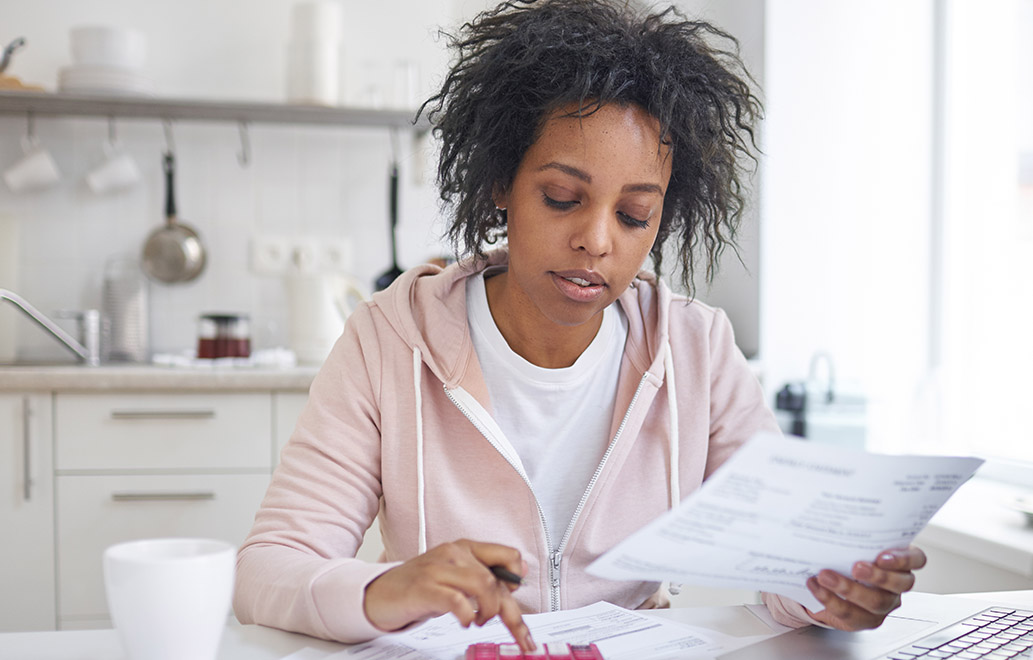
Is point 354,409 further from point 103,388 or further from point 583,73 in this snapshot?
point 103,388

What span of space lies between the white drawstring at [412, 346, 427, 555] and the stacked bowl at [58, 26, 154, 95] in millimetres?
1755

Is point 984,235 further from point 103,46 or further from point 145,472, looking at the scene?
point 103,46

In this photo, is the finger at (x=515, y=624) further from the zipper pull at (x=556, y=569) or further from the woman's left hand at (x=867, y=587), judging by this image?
the zipper pull at (x=556, y=569)

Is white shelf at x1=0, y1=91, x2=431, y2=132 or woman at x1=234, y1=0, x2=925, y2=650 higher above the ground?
white shelf at x1=0, y1=91, x2=431, y2=132

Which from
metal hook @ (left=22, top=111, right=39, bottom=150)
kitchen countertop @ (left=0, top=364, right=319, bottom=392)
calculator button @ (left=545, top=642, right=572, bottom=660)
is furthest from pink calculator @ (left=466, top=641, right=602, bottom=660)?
metal hook @ (left=22, top=111, right=39, bottom=150)

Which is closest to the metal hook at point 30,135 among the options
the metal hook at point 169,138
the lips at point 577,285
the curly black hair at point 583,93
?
the metal hook at point 169,138

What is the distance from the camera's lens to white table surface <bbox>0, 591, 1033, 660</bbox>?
69 centimetres

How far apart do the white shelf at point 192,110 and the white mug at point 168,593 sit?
1.92 m

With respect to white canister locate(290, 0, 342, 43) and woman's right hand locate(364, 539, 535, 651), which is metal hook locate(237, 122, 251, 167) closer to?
white canister locate(290, 0, 342, 43)

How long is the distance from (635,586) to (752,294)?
150 cm

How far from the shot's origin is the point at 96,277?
8.32ft

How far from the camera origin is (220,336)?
7.47 feet

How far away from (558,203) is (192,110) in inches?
70.0

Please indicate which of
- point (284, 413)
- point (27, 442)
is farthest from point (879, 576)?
point (27, 442)
